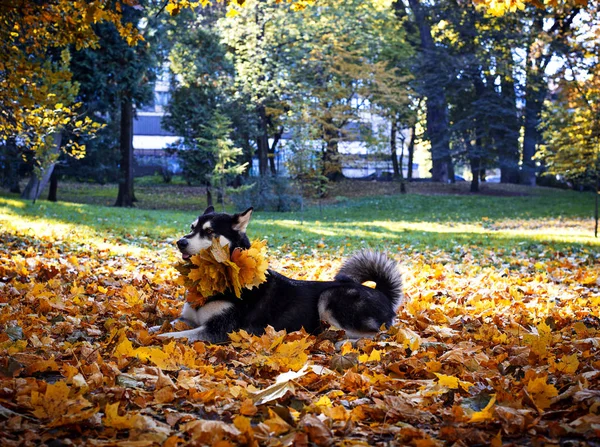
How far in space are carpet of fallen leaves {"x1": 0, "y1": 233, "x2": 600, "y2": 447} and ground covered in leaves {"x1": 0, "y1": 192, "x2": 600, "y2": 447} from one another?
0.03 ft

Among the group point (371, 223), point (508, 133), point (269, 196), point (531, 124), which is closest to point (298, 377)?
point (371, 223)

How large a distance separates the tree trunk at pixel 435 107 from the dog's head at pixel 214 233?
33.0 meters

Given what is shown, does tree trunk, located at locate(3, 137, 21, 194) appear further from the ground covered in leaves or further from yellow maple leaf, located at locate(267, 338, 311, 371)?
yellow maple leaf, located at locate(267, 338, 311, 371)

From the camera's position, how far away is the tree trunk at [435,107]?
3659 cm

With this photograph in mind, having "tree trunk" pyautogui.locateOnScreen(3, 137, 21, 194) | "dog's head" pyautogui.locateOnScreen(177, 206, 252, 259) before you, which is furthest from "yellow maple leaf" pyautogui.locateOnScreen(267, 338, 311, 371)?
"tree trunk" pyautogui.locateOnScreen(3, 137, 21, 194)

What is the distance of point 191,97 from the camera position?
32656mm

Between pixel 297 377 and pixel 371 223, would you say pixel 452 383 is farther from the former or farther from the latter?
pixel 371 223

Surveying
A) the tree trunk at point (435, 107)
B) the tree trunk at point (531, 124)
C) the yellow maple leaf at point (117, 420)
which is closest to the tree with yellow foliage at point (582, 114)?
the yellow maple leaf at point (117, 420)

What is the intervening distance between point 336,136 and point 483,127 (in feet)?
30.1

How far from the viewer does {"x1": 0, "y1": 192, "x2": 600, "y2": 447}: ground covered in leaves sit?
294cm

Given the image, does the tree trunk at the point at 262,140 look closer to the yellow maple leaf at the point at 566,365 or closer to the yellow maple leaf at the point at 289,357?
the yellow maple leaf at the point at 289,357

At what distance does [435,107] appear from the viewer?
4019cm

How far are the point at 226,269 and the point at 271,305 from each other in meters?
0.62

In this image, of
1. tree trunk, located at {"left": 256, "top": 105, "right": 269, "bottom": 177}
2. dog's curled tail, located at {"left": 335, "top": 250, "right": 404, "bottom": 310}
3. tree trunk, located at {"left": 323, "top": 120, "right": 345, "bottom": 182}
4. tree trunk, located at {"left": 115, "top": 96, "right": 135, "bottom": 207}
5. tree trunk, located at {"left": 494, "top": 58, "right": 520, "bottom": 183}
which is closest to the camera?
dog's curled tail, located at {"left": 335, "top": 250, "right": 404, "bottom": 310}
